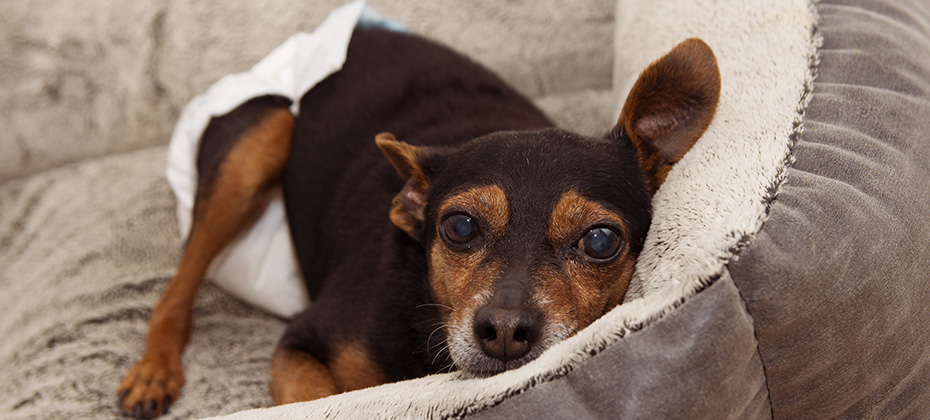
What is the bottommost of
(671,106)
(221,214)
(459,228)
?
(221,214)

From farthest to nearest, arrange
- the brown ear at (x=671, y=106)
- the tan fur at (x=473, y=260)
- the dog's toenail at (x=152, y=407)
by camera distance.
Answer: the dog's toenail at (x=152, y=407) < the brown ear at (x=671, y=106) < the tan fur at (x=473, y=260)

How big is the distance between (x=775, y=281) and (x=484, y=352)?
2.29 feet

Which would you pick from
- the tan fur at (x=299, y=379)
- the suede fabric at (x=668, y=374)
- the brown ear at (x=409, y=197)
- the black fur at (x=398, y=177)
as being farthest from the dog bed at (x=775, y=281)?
the brown ear at (x=409, y=197)

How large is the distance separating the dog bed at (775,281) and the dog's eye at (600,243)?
0.09 meters

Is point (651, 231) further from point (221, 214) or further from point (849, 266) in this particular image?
point (221, 214)

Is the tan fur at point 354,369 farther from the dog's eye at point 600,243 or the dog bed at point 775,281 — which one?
the dog's eye at point 600,243

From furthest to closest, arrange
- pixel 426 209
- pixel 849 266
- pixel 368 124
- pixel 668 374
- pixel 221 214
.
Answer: pixel 221 214
pixel 368 124
pixel 426 209
pixel 849 266
pixel 668 374

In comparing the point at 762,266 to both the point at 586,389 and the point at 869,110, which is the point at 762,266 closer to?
the point at 586,389

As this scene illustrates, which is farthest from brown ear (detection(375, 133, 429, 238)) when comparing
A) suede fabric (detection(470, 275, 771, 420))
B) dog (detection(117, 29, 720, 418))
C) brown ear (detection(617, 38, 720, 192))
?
suede fabric (detection(470, 275, 771, 420))

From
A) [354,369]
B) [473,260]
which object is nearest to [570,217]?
[473,260]

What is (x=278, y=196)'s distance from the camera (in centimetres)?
352

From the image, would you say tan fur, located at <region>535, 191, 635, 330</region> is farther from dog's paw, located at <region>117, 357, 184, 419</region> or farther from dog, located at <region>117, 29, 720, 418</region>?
dog's paw, located at <region>117, 357, 184, 419</region>

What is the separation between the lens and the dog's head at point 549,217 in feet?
5.85

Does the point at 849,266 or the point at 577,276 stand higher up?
the point at 849,266
